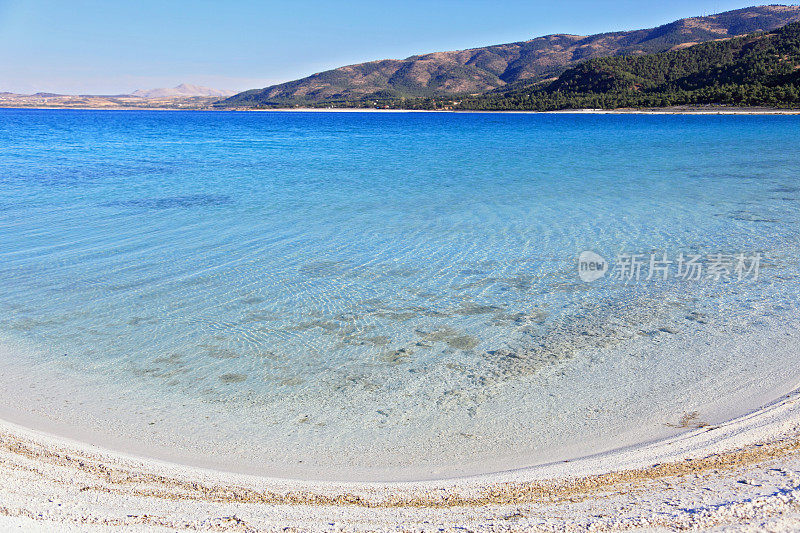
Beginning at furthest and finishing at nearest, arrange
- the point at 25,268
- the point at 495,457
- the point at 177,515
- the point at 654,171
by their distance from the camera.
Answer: the point at 654,171
the point at 25,268
the point at 495,457
the point at 177,515

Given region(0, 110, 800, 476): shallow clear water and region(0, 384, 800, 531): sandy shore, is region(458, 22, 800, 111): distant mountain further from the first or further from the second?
region(0, 384, 800, 531): sandy shore

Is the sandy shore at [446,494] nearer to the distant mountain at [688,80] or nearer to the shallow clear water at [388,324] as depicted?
the shallow clear water at [388,324]

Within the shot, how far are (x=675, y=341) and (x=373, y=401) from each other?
12.8ft

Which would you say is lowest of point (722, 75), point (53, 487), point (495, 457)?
point (495, 457)

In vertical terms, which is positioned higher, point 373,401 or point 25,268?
point 25,268

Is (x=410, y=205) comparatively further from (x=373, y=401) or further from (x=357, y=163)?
(x=357, y=163)

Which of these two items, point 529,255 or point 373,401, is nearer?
point 373,401

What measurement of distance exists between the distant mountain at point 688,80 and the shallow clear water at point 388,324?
86.7 m

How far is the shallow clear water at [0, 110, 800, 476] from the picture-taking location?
207 inches

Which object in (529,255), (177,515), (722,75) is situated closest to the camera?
(177,515)

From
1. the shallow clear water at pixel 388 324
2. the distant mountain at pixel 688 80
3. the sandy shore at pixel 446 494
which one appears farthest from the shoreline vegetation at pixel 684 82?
the sandy shore at pixel 446 494

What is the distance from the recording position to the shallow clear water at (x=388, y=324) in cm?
526

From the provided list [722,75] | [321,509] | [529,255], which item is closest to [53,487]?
[321,509]

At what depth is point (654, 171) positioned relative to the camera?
2433 cm
